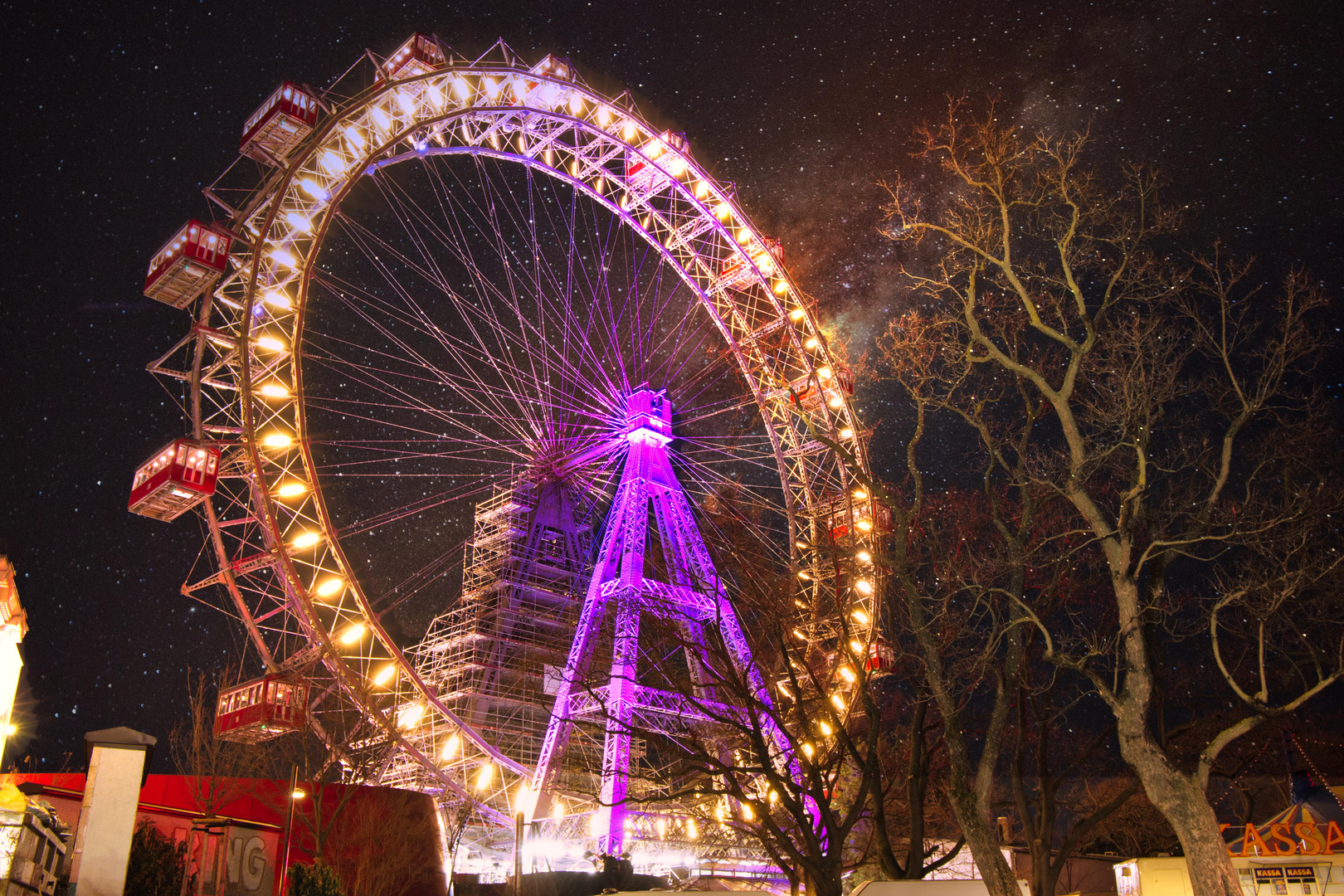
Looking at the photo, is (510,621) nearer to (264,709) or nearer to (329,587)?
(329,587)

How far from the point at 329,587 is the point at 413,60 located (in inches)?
564

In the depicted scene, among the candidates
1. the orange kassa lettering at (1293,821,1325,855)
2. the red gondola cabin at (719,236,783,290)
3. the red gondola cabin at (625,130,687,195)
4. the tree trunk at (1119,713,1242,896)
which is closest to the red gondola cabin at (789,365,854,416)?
the red gondola cabin at (719,236,783,290)

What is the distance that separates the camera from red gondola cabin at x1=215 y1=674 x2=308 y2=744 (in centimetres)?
2211

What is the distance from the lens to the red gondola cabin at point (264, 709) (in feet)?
72.5

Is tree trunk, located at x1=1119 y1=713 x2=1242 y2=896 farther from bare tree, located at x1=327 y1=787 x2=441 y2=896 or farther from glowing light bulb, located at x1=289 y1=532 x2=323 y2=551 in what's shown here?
glowing light bulb, located at x1=289 y1=532 x2=323 y2=551

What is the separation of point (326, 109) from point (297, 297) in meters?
5.26

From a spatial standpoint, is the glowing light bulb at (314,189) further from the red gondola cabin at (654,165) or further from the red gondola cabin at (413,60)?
the red gondola cabin at (654,165)

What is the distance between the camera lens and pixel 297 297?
80.8 ft

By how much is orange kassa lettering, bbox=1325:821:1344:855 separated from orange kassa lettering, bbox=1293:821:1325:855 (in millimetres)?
128

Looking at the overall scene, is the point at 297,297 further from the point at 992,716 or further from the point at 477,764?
the point at 992,716

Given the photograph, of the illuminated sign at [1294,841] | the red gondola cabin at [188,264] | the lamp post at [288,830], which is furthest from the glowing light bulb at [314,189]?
the illuminated sign at [1294,841]

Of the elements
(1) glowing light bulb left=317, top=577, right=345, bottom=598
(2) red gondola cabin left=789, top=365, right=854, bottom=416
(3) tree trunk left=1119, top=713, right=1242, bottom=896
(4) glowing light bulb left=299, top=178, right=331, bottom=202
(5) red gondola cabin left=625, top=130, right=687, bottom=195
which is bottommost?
(3) tree trunk left=1119, top=713, right=1242, bottom=896

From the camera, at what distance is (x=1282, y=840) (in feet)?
70.9

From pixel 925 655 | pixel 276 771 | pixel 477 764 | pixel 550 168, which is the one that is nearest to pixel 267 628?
pixel 477 764
